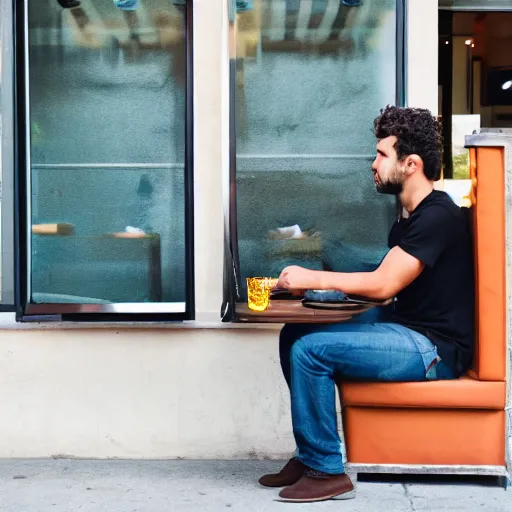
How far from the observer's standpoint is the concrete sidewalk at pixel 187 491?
3.89 meters

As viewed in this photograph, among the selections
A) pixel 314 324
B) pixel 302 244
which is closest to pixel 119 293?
pixel 302 244

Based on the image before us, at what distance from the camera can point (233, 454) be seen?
15.6 ft

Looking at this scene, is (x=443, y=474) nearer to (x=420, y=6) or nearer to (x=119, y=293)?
(x=119, y=293)

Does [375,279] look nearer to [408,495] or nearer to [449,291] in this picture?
[449,291]

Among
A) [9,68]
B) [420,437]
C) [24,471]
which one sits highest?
[9,68]

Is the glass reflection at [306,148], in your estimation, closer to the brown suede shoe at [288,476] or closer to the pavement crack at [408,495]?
the brown suede shoe at [288,476]

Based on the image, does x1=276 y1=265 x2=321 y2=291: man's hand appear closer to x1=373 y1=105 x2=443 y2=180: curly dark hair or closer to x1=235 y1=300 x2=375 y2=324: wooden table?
x1=235 y1=300 x2=375 y2=324: wooden table

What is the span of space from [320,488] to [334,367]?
1.64 feet

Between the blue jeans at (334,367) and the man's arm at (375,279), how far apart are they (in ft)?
0.63

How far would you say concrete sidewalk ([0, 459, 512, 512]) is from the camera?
389 cm

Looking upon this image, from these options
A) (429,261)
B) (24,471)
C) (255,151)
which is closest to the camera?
(429,261)

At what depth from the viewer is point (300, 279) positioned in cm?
371

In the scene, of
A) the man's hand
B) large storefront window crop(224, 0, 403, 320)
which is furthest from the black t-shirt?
large storefront window crop(224, 0, 403, 320)

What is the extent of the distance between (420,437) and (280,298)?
820 millimetres
